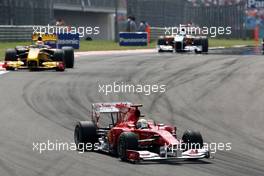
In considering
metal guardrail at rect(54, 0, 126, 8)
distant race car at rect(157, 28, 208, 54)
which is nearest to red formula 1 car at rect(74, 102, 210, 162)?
distant race car at rect(157, 28, 208, 54)

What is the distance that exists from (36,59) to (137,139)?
1514 cm

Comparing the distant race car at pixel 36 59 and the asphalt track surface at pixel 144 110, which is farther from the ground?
the distant race car at pixel 36 59

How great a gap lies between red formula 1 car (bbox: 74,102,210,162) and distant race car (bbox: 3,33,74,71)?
13665 millimetres

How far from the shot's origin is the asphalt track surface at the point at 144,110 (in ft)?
33.2

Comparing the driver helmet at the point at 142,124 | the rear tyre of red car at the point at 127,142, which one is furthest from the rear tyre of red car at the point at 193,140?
the rear tyre of red car at the point at 127,142

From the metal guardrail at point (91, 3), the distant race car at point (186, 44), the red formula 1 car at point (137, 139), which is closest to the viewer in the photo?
the red formula 1 car at point (137, 139)

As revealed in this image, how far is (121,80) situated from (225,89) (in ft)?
11.5

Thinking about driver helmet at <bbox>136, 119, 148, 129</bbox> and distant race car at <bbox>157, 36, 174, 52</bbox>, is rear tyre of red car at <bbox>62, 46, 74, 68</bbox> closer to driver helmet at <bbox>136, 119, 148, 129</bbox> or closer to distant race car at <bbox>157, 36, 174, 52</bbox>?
distant race car at <bbox>157, 36, 174, 52</bbox>

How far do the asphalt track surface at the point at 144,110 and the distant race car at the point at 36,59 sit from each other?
2.13 feet

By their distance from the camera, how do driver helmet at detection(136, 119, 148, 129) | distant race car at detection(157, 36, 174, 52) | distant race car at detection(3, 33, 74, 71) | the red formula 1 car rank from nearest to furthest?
the red formula 1 car → driver helmet at detection(136, 119, 148, 129) → distant race car at detection(3, 33, 74, 71) → distant race car at detection(157, 36, 174, 52)

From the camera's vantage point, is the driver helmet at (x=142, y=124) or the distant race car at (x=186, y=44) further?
the distant race car at (x=186, y=44)

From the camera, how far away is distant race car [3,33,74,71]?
25325 mm

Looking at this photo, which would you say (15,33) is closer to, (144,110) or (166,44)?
(166,44)

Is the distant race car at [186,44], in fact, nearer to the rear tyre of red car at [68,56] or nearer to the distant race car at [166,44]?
the distant race car at [166,44]
